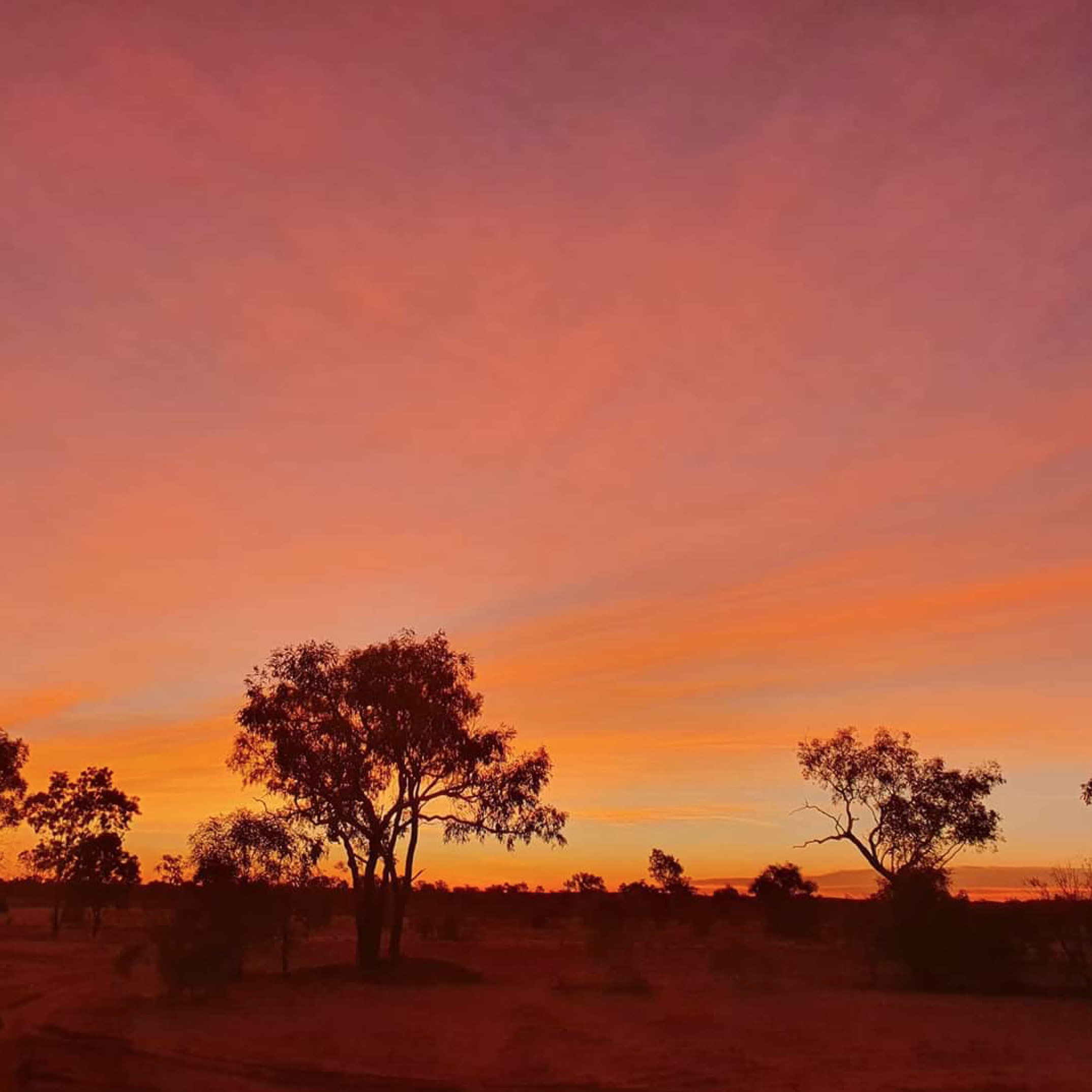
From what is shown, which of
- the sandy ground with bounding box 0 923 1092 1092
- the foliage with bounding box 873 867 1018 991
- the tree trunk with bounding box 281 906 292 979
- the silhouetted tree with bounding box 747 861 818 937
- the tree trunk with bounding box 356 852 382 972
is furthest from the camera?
the silhouetted tree with bounding box 747 861 818 937

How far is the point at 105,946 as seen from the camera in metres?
49.5

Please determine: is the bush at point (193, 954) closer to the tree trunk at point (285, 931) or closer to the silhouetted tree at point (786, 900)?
the tree trunk at point (285, 931)

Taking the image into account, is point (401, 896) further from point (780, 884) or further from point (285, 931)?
point (780, 884)

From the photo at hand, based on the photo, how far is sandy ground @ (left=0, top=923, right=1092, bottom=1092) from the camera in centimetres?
1739

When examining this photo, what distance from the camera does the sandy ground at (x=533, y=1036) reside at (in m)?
17.4

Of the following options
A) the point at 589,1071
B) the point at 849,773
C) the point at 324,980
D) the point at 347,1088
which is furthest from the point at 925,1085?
the point at 849,773

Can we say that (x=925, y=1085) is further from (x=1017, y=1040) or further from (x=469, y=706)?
(x=469, y=706)

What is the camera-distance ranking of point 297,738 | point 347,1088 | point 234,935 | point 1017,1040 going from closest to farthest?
point 347,1088, point 1017,1040, point 234,935, point 297,738

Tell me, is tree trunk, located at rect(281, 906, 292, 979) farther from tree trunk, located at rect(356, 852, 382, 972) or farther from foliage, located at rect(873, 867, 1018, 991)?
foliage, located at rect(873, 867, 1018, 991)

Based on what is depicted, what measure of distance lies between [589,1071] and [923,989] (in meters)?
18.2

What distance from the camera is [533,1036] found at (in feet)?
72.0

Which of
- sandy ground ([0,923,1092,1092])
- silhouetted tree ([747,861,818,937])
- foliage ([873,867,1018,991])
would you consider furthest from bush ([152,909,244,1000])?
silhouetted tree ([747,861,818,937])

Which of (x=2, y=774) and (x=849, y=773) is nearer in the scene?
(x=849, y=773)

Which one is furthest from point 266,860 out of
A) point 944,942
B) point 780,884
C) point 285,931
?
point 780,884
